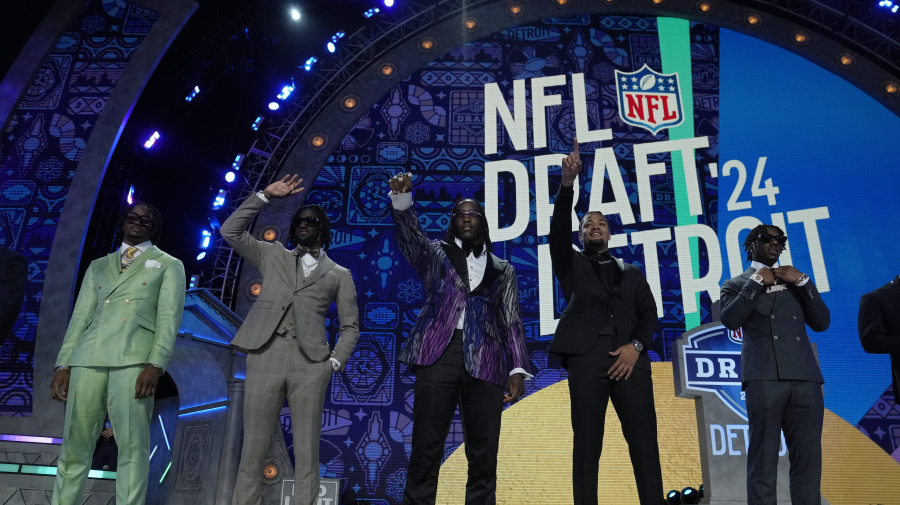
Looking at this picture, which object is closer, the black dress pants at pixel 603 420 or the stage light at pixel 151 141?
the black dress pants at pixel 603 420

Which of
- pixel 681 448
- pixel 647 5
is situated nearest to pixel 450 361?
pixel 681 448

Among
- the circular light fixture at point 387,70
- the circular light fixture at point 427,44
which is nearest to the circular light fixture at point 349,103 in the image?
the circular light fixture at point 387,70

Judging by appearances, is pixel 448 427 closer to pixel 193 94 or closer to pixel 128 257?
pixel 128 257

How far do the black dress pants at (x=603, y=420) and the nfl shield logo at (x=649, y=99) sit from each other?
134 inches

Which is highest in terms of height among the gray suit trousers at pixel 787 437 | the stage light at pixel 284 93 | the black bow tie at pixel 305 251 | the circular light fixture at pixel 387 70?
the circular light fixture at pixel 387 70

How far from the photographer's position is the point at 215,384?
4.16 meters

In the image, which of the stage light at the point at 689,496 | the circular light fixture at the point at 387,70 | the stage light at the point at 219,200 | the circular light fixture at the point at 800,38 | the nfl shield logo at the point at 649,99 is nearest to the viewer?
the stage light at the point at 689,496

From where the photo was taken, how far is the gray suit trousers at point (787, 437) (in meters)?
2.53

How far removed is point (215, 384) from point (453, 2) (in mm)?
3664

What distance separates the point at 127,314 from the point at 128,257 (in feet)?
0.83

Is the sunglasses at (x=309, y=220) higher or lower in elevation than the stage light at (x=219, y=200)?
lower

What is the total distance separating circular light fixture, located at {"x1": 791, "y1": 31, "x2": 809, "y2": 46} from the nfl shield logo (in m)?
1.13

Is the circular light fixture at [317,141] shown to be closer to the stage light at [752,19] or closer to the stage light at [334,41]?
the stage light at [334,41]

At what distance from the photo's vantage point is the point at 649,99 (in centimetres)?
550
